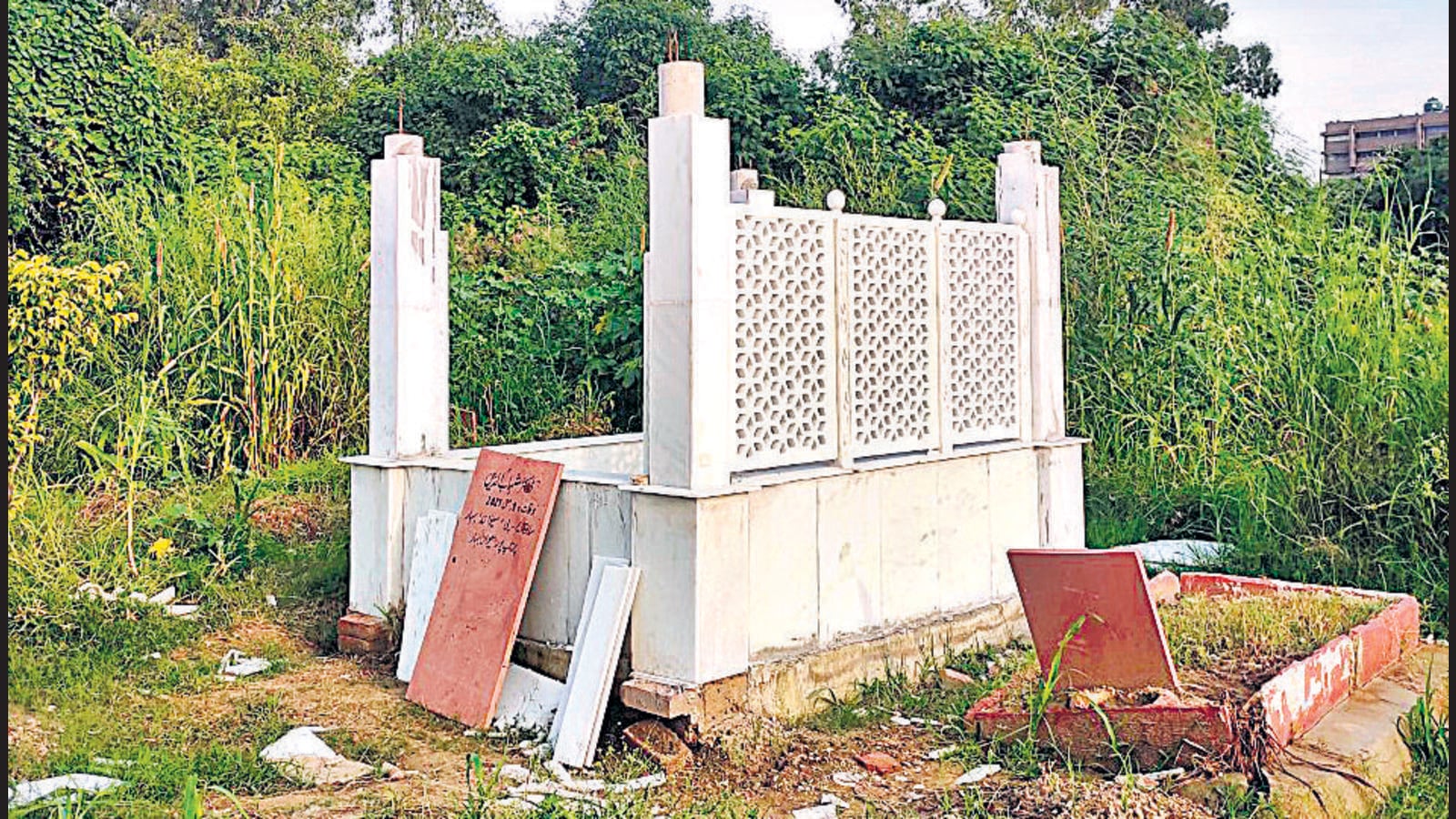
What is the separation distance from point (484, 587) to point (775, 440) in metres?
1.19

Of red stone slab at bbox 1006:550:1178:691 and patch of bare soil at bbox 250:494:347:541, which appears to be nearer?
red stone slab at bbox 1006:550:1178:691

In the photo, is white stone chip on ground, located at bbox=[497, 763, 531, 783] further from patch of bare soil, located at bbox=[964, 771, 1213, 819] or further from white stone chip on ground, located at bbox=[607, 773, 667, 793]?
patch of bare soil, located at bbox=[964, 771, 1213, 819]

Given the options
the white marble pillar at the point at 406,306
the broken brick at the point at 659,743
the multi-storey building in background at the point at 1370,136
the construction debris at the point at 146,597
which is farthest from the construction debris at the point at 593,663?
the multi-storey building in background at the point at 1370,136

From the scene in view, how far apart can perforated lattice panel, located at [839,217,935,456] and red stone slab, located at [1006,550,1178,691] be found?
980mm

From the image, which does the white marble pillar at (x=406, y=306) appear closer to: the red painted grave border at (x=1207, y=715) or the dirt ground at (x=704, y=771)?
the dirt ground at (x=704, y=771)

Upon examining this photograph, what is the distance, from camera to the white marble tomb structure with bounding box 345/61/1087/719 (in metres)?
4.46

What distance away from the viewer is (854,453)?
512 centimetres

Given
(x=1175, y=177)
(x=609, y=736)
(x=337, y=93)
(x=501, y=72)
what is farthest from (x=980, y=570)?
(x=337, y=93)

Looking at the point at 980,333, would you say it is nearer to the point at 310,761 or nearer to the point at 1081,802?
the point at 1081,802

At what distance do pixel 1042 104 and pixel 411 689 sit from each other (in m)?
8.94

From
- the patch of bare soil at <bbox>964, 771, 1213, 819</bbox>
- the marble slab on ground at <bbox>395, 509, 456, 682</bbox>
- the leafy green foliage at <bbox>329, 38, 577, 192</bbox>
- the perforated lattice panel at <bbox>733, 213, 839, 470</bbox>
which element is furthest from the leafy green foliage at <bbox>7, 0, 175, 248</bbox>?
the patch of bare soil at <bbox>964, 771, 1213, 819</bbox>

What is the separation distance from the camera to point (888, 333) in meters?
5.33

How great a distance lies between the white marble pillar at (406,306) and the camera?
5570mm

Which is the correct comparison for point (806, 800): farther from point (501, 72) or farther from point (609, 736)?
point (501, 72)
